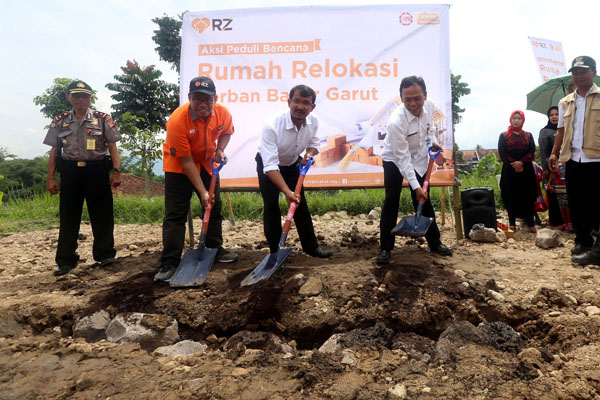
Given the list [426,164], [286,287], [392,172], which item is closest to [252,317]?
[286,287]

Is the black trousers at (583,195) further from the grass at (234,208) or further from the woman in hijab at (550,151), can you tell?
the grass at (234,208)

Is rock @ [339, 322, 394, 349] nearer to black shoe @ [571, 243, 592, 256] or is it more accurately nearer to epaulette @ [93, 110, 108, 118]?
black shoe @ [571, 243, 592, 256]

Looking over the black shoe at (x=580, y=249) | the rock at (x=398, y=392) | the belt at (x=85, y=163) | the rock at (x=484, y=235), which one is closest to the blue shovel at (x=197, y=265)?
the belt at (x=85, y=163)

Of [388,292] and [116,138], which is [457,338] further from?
[116,138]

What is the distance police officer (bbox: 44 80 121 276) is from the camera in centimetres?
334

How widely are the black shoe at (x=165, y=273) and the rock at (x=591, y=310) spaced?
8.86 feet

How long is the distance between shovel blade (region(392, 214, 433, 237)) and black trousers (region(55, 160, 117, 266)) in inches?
102

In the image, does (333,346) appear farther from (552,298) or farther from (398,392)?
(552,298)

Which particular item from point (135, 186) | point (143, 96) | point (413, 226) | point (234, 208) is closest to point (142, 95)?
→ point (143, 96)

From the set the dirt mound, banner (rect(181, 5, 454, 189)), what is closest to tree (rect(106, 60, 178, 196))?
the dirt mound

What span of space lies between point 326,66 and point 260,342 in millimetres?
3190

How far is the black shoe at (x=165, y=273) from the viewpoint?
2.88 meters

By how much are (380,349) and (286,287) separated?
845mm

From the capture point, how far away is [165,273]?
2918mm
